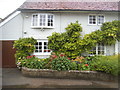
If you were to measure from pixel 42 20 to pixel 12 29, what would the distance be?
291 cm

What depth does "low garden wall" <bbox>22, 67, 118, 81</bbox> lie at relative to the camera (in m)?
5.43

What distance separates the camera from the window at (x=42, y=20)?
8.07 metres

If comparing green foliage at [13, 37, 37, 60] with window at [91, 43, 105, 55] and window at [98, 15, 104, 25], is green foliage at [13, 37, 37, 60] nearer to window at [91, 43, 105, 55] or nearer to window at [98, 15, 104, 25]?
window at [91, 43, 105, 55]

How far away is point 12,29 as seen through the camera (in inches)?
330

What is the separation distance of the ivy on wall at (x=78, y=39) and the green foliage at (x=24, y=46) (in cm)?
154

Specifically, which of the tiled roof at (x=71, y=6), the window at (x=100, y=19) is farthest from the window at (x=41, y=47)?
the window at (x=100, y=19)

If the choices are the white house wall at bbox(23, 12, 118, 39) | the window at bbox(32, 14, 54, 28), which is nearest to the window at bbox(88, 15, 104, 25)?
the white house wall at bbox(23, 12, 118, 39)

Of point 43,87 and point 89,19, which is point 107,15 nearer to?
point 89,19

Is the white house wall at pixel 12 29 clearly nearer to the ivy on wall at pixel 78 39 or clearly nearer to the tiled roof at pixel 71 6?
the tiled roof at pixel 71 6

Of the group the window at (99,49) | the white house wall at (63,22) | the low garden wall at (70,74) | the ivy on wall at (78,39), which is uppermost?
the white house wall at (63,22)

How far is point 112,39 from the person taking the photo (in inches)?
303

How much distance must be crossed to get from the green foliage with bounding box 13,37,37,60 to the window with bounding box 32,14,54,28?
145cm

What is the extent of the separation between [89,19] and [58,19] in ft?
9.45

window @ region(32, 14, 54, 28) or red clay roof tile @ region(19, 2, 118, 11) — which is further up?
red clay roof tile @ region(19, 2, 118, 11)
